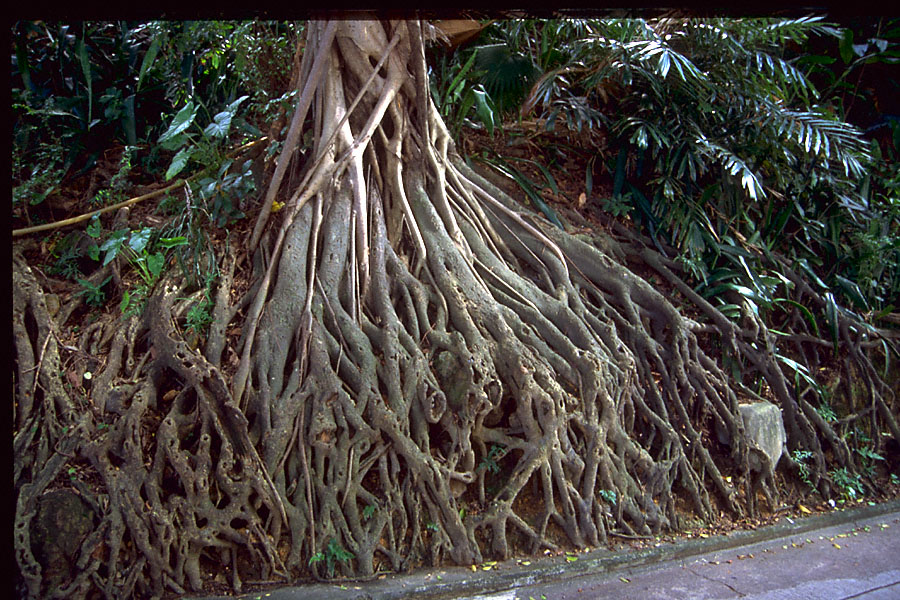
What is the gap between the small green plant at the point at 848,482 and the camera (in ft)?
16.9

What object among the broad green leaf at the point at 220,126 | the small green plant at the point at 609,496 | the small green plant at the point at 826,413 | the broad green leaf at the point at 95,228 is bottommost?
the small green plant at the point at 826,413

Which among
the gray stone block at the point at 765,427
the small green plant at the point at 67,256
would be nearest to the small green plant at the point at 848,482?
the gray stone block at the point at 765,427

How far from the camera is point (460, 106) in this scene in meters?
5.99

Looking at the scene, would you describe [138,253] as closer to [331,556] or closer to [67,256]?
[67,256]

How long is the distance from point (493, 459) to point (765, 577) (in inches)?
68.5

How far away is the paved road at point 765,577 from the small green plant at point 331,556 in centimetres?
74

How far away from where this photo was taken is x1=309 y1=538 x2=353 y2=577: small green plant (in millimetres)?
3521

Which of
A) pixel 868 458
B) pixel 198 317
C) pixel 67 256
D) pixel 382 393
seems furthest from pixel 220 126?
pixel 868 458

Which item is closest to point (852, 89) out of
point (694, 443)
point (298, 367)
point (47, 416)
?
point (694, 443)

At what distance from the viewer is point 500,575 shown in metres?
3.58

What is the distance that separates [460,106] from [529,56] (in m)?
0.81

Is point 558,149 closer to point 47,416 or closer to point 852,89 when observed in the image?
point 852,89

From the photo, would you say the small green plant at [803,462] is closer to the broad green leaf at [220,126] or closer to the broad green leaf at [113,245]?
the broad green leaf at [220,126]

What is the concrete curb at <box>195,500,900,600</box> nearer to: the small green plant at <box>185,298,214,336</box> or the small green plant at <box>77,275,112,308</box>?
the small green plant at <box>185,298,214,336</box>
